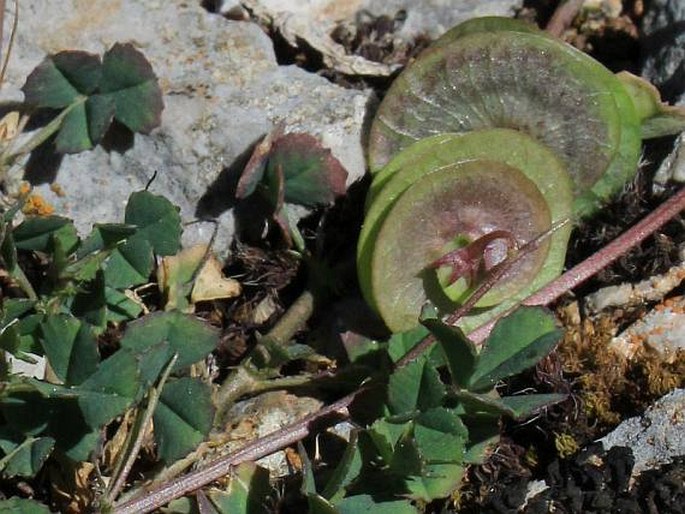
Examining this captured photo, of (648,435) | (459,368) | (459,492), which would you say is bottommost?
(459,492)

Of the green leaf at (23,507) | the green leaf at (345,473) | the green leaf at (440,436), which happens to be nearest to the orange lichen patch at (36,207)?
the green leaf at (23,507)

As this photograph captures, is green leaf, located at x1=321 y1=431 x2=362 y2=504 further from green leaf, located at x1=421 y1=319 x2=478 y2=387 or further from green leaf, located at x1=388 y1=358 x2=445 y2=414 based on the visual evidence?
green leaf, located at x1=421 y1=319 x2=478 y2=387

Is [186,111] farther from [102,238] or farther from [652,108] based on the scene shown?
[652,108]

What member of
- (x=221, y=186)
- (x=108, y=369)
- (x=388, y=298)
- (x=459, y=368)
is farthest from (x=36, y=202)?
(x=459, y=368)

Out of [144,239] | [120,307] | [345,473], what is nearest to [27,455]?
[120,307]

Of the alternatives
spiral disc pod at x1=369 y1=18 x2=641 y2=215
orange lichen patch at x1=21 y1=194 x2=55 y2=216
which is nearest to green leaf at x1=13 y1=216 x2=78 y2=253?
orange lichen patch at x1=21 y1=194 x2=55 y2=216

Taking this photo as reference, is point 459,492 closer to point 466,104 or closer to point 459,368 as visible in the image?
point 459,368

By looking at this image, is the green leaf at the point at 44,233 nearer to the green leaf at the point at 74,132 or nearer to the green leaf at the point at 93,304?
the green leaf at the point at 93,304
